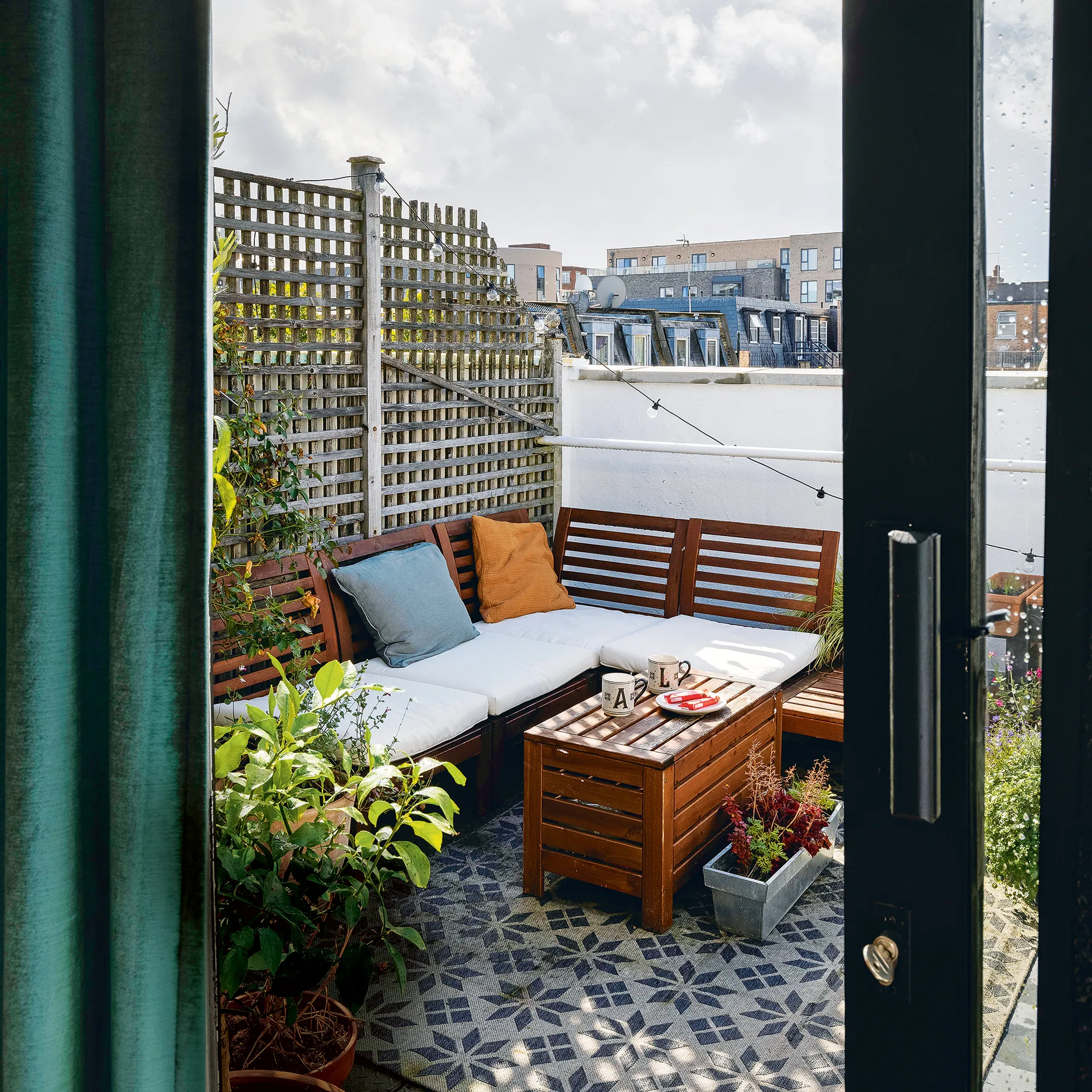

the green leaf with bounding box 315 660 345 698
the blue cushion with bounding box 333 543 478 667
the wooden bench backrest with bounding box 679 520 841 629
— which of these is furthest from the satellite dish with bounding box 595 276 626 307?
the green leaf with bounding box 315 660 345 698

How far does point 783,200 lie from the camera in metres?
7.96

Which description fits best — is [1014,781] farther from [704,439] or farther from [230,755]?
[704,439]

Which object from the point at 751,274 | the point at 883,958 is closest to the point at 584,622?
the point at 883,958

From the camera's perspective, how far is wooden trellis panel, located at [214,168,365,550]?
146 inches

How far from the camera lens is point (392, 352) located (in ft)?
14.6

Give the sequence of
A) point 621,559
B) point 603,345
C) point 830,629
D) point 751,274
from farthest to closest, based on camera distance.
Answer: point 751,274 < point 603,345 < point 621,559 < point 830,629

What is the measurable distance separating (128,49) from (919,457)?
934 mm

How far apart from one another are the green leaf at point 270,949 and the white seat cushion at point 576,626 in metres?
2.59

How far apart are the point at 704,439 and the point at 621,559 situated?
2.32 ft

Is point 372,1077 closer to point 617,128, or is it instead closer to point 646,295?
point 617,128

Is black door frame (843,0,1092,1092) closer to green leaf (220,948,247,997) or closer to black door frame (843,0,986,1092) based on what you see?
black door frame (843,0,986,1092)

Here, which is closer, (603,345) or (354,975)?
(354,975)

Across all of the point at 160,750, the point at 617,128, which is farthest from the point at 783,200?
the point at 160,750

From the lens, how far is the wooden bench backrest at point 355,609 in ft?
13.0
